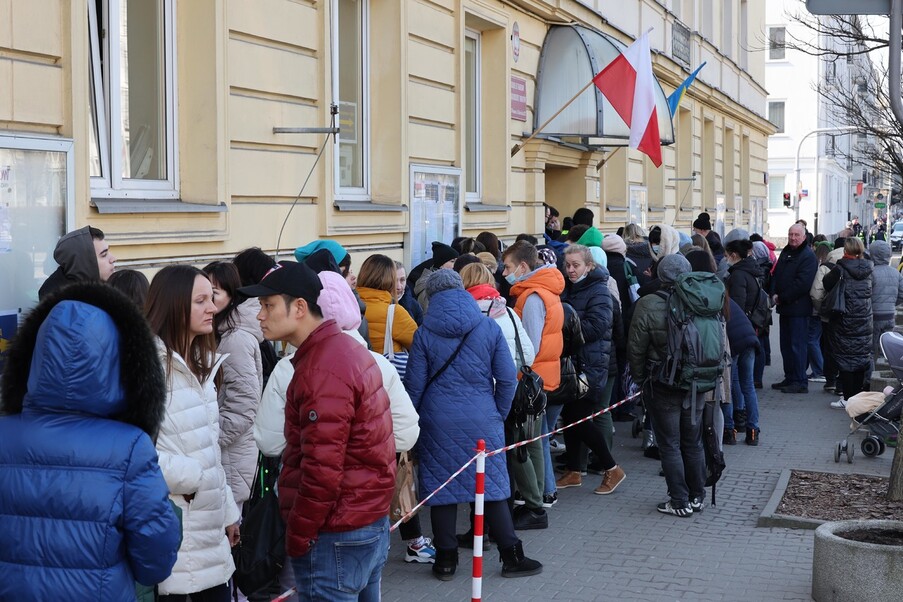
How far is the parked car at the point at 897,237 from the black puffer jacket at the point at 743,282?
54.2 metres

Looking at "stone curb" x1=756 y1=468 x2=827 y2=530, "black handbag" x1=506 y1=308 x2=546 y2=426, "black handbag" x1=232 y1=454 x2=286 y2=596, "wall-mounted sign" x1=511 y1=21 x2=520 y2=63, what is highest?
"wall-mounted sign" x1=511 y1=21 x2=520 y2=63

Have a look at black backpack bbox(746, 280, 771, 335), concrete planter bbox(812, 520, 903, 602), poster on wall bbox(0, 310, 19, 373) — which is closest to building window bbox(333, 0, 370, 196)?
black backpack bbox(746, 280, 771, 335)

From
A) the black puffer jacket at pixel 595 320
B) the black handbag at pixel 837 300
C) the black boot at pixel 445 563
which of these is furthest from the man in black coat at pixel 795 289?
the black boot at pixel 445 563

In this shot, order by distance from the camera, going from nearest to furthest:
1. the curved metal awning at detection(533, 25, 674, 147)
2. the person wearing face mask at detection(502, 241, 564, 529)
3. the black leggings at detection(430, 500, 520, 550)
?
the black leggings at detection(430, 500, 520, 550) → the person wearing face mask at detection(502, 241, 564, 529) → the curved metal awning at detection(533, 25, 674, 147)

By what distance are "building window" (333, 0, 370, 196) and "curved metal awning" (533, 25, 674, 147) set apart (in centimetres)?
440

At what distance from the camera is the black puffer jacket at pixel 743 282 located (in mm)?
12141

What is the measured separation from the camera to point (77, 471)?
3.01m

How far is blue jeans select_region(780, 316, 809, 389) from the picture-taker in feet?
46.1

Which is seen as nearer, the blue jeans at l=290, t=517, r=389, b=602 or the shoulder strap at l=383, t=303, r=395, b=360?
the blue jeans at l=290, t=517, r=389, b=602

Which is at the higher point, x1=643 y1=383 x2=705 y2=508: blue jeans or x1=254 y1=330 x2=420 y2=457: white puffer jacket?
x1=254 y1=330 x2=420 y2=457: white puffer jacket

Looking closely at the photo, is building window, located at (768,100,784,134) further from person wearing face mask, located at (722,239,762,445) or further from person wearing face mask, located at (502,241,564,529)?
person wearing face mask, located at (502,241,564,529)

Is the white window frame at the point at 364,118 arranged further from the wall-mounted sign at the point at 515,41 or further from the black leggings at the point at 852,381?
the black leggings at the point at 852,381

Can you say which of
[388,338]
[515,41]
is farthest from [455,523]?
[515,41]

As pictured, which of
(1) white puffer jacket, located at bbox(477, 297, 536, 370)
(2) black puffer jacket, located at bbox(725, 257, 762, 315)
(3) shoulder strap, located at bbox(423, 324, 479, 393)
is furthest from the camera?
(2) black puffer jacket, located at bbox(725, 257, 762, 315)
